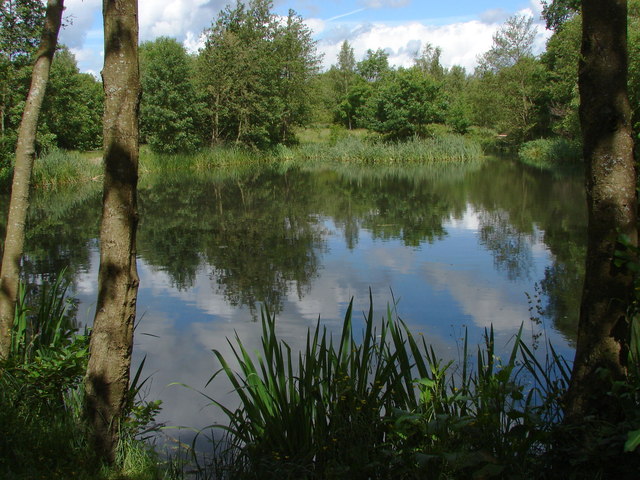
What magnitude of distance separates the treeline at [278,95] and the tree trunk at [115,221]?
72.8ft

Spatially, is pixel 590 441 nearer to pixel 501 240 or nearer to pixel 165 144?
pixel 501 240

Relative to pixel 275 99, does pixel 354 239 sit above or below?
below

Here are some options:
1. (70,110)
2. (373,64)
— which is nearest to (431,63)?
(373,64)

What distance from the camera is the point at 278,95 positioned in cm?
4041

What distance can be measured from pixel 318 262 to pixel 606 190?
764 cm

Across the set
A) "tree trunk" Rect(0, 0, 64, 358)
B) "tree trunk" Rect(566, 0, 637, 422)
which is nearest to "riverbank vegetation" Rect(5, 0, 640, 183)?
"tree trunk" Rect(0, 0, 64, 358)

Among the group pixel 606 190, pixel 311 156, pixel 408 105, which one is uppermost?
pixel 408 105

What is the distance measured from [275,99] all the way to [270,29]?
6.59 metres

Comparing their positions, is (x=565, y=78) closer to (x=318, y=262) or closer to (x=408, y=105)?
(x=408, y=105)

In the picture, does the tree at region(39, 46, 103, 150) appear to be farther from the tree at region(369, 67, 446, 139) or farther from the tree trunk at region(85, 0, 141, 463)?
the tree trunk at region(85, 0, 141, 463)

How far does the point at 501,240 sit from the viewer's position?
38.8ft

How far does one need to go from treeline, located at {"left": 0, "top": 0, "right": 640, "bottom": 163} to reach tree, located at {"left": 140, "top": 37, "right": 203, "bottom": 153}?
0.18 feet

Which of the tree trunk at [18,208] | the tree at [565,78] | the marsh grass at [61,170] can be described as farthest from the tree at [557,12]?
the tree trunk at [18,208]

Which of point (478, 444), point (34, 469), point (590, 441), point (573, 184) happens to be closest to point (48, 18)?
point (34, 469)
